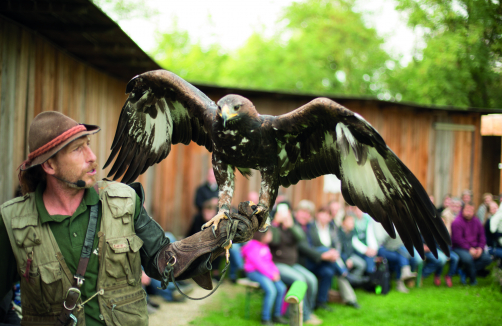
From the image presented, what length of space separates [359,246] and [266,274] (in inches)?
79.8

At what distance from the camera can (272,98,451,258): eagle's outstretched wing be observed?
1934 mm

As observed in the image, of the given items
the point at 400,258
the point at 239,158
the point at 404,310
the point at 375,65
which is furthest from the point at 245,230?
the point at 375,65

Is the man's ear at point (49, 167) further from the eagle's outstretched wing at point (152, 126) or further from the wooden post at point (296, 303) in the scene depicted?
the wooden post at point (296, 303)

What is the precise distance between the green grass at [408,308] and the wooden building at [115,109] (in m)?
1.36

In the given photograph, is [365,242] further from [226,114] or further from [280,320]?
[226,114]

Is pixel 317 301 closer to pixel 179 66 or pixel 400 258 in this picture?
pixel 400 258

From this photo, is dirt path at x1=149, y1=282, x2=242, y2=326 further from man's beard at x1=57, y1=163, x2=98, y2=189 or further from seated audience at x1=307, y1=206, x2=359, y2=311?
man's beard at x1=57, y1=163, x2=98, y2=189

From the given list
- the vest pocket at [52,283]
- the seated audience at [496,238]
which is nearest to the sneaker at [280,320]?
the seated audience at [496,238]

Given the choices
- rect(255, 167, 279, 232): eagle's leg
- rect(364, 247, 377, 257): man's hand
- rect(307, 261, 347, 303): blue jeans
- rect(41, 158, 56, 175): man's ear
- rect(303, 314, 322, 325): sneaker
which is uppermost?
rect(41, 158, 56, 175): man's ear

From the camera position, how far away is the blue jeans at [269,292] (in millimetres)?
4344

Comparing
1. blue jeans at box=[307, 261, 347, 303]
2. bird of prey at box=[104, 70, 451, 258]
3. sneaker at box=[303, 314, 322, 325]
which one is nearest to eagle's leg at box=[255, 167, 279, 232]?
bird of prey at box=[104, 70, 451, 258]

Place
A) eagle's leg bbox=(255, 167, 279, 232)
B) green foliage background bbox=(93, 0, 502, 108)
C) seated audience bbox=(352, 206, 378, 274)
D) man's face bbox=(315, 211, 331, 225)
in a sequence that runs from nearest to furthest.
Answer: eagle's leg bbox=(255, 167, 279, 232) < man's face bbox=(315, 211, 331, 225) < seated audience bbox=(352, 206, 378, 274) < green foliage background bbox=(93, 0, 502, 108)

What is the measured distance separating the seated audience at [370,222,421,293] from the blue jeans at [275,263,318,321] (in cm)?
150

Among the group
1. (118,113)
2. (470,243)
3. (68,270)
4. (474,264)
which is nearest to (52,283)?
(68,270)
